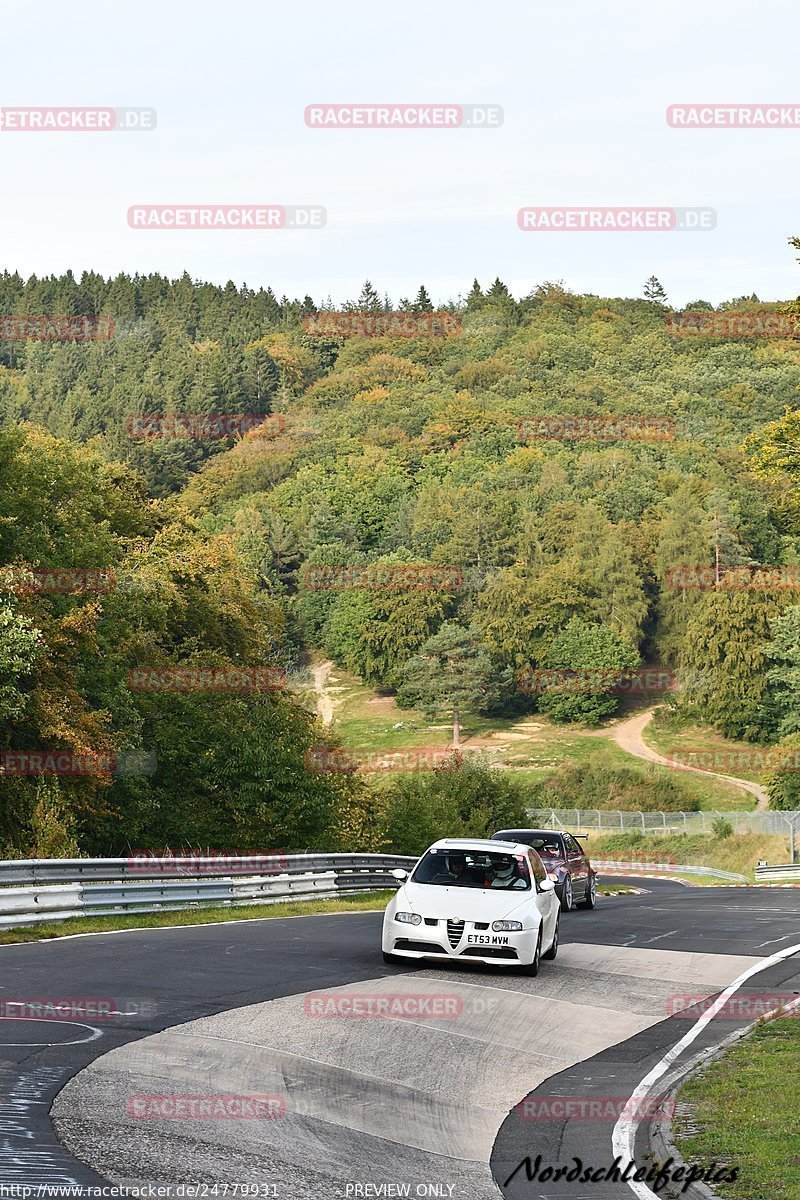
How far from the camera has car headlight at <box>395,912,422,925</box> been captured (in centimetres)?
1666

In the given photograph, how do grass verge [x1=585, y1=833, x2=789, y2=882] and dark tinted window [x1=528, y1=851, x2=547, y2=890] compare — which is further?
grass verge [x1=585, y1=833, x2=789, y2=882]

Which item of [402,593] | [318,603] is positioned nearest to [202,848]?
[402,593]

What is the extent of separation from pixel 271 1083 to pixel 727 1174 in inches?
126

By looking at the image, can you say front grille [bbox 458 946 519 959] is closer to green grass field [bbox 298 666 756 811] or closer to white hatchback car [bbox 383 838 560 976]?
white hatchback car [bbox 383 838 560 976]

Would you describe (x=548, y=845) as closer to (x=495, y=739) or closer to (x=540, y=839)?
(x=540, y=839)

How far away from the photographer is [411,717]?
142m

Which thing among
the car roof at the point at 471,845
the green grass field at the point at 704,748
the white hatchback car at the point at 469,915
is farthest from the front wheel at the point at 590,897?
the green grass field at the point at 704,748

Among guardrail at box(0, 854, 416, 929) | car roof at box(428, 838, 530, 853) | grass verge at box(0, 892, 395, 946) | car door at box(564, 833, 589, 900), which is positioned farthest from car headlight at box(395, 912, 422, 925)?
car door at box(564, 833, 589, 900)

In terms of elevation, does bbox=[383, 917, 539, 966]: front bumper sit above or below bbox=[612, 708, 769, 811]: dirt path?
above

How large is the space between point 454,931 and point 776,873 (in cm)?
4309

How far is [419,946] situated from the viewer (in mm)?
16688

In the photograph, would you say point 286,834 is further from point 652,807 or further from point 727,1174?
point 652,807

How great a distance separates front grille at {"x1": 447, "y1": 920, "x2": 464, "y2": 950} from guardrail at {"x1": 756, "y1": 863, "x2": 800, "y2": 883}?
136 feet

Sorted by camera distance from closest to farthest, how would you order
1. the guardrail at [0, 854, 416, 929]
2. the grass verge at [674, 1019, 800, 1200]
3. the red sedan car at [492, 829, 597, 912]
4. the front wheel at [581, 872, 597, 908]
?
the grass verge at [674, 1019, 800, 1200], the guardrail at [0, 854, 416, 929], the red sedan car at [492, 829, 597, 912], the front wheel at [581, 872, 597, 908]
